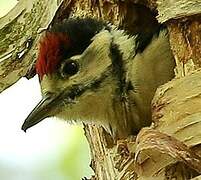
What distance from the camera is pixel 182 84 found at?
1622 mm

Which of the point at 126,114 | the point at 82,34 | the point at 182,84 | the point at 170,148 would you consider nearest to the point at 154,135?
the point at 170,148

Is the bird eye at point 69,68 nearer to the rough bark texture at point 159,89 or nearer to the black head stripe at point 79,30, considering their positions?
the black head stripe at point 79,30

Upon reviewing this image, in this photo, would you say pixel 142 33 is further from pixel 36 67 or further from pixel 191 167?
pixel 191 167

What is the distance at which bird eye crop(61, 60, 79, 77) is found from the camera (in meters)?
1.99

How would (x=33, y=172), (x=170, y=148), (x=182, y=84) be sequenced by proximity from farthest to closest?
(x=33, y=172)
(x=182, y=84)
(x=170, y=148)

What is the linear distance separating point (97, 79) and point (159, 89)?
376 millimetres

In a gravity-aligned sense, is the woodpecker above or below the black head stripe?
below

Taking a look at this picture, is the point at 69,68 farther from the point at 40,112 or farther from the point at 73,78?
the point at 40,112

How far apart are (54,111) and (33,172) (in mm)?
1193

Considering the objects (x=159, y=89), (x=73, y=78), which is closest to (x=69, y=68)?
(x=73, y=78)

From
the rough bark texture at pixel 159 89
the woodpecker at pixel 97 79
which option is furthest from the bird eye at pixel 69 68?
the rough bark texture at pixel 159 89

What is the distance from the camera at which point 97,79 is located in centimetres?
199

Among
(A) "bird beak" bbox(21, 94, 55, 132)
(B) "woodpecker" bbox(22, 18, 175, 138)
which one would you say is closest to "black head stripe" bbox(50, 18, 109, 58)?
(B) "woodpecker" bbox(22, 18, 175, 138)

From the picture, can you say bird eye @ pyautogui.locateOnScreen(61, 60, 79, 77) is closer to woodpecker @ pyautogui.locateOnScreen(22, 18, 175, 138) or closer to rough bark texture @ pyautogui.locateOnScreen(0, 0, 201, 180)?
woodpecker @ pyautogui.locateOnScreen(22, 18, 175, 138)
